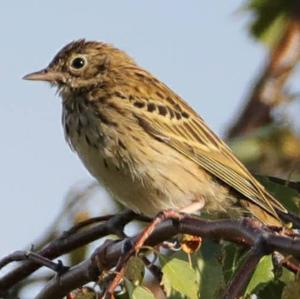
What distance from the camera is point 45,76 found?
7289 millimetres

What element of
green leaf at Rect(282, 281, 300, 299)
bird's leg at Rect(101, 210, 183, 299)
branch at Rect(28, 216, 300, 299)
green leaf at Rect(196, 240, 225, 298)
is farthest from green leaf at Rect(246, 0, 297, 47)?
green leaf at Rect(282, 281, 300, 299)

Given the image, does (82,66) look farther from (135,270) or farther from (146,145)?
(135,270)

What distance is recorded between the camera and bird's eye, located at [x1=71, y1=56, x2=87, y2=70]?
7613mm

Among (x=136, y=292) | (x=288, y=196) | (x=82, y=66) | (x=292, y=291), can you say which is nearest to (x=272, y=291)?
(x=136, y=292)

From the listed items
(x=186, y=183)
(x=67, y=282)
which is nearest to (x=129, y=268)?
(x=67, y=282)

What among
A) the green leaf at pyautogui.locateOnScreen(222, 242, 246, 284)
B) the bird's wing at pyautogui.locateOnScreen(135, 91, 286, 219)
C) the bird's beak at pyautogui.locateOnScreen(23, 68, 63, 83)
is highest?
the bird's beak at pyautogui.locateOnScreen(23, 68, 63, 83)

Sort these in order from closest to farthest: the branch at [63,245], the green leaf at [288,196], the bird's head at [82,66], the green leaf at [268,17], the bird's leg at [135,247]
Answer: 1. the bird's leg at [135,247]
2. the branch at [63,245]
3. the green leaf at [288,196]
4. the green leaf at [268,17]
5. the bird's head at [82,66]

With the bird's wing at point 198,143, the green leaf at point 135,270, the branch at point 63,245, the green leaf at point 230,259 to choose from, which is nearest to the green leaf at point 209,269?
the green leaf at point 230,259

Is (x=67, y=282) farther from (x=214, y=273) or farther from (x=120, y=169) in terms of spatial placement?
(x=120, y=169)

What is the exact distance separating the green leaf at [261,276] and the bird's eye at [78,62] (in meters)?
3.69

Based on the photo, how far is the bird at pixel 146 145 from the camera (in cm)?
653

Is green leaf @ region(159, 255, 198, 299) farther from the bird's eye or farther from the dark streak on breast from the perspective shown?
the bird's eye

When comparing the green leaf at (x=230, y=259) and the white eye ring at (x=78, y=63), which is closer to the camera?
the green leaf at (x=230, y=259)

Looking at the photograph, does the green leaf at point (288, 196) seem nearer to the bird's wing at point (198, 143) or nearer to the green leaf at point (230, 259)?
the green leaf at point (230, 259)
